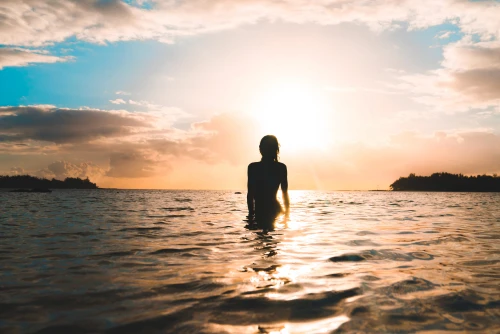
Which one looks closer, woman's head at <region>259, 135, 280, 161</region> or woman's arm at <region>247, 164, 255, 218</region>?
woman's head at <region>259, 135, 280, 161</region>

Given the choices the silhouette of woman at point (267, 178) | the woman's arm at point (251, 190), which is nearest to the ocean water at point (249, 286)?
the silhouette of woman at point (267, 178)

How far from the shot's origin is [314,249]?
7.30m

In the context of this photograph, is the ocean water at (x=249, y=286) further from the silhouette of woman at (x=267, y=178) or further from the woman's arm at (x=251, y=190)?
the woman's arm at (x=251, y=190)

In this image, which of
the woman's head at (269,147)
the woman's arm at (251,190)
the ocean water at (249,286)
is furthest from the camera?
the woman's arm at (251,190)

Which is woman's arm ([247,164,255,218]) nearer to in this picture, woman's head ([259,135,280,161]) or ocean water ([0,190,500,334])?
woman's head ([259,135,280,161])

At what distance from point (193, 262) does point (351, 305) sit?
309 centimetres

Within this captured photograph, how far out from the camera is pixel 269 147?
9031 mm

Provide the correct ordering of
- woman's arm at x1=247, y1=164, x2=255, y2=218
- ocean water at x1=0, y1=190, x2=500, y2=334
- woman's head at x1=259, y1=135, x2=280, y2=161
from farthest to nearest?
woman's arm at x1=247, y1=164, x2=255, y2=218, woman's head at x1=259, y1=135, x2=280, y2=161, ocean water at x1=0, y1=190, x2=500, y2=334

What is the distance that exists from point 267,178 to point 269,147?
34.8 inches

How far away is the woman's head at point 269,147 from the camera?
9.02 meters

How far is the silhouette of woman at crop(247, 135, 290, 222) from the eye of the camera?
9.09m

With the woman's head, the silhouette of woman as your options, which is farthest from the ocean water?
the woman's head

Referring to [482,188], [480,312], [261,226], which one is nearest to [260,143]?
[261,226]

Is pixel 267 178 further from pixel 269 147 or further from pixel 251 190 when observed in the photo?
pixel 269 147
